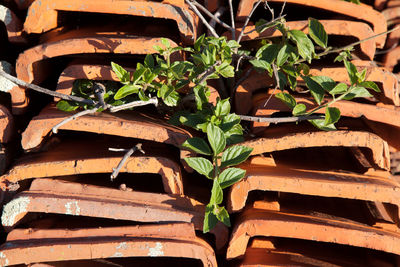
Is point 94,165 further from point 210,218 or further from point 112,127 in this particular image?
point 210,218

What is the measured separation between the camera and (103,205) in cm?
116

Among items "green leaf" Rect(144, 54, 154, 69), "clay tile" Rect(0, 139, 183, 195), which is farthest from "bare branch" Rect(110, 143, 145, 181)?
"green leaf" Rect(144, 54, 154, 69)

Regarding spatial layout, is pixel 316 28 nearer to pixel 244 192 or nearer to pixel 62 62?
pixel 244 192

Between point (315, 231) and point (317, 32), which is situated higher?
point (317, 32)

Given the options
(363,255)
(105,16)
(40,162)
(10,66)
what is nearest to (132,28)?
(105,16)

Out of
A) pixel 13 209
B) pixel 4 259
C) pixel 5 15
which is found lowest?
pixel 4 259

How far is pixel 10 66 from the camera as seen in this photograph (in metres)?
1.34

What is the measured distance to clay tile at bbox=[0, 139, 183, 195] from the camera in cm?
119

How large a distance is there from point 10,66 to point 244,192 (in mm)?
885

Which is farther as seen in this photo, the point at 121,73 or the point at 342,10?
the point at 342,10

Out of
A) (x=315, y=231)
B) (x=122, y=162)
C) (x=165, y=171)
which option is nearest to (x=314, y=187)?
(x=315, y=231)

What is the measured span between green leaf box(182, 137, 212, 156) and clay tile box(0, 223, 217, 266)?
0.78 ft

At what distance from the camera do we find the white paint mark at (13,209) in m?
1.18

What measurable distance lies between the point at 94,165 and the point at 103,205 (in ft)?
0.40
